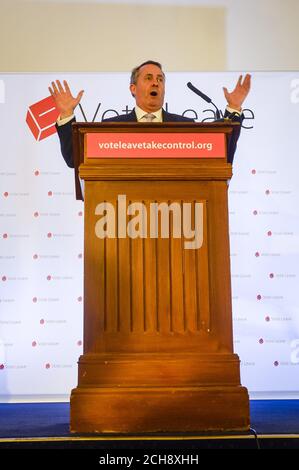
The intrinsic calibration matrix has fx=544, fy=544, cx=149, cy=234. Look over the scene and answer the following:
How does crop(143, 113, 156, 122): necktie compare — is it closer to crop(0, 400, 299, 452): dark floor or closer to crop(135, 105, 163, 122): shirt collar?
crop(135, 105, 163, 122): shirt collar

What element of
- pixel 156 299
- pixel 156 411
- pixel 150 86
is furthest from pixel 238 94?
pixel 156 411

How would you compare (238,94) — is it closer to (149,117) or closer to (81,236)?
(149,117)

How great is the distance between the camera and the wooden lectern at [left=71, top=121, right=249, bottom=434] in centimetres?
160

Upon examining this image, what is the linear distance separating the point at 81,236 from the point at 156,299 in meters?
1.41

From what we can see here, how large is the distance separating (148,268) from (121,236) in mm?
132

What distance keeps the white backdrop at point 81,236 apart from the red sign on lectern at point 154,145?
136 cm

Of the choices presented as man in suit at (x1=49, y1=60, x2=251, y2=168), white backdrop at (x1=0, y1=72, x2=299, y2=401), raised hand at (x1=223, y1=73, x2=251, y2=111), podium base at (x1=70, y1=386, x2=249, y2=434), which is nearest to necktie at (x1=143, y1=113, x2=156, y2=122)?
man in suit at (x1=49, y1=60, x2=251, y2=168)

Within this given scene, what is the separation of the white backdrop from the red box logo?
0.11 feet

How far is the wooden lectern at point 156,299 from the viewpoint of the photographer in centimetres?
160

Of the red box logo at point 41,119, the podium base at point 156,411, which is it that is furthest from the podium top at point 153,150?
the red box logo at point 41,119

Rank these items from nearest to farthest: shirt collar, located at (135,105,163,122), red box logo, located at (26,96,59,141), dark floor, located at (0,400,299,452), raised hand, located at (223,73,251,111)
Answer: dark floor, located at (0,400,299,452)
raised hand, located at (223,73,251,111)
shirt collar, located at (135,105,163,122)
red box logo, located at (26,96,59,141)

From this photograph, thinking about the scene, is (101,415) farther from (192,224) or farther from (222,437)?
(192,224)

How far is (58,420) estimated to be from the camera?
1938mm
